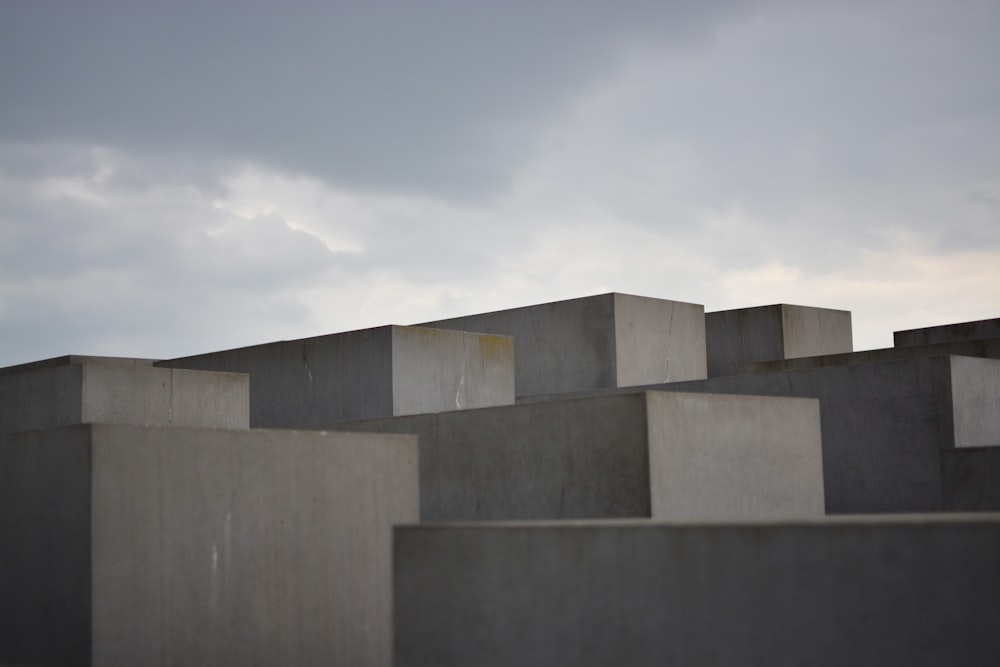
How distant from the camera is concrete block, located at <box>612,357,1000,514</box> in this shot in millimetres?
10148

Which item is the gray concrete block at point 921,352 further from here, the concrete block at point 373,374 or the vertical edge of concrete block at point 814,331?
the vertical edge of concrete block at point 814,331

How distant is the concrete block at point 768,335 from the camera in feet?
61.1

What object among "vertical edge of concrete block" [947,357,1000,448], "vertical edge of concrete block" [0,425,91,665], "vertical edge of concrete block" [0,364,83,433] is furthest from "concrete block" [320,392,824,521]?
"vertical edge of concrete block" [0,364,83,433]

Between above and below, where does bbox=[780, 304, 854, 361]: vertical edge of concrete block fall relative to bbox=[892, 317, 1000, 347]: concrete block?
above

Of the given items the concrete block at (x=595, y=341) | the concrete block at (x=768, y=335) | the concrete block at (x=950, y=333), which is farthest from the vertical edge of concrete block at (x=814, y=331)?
the concrete block at (x=595, y=341)

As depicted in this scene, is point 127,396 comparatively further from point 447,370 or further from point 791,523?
point 791,523

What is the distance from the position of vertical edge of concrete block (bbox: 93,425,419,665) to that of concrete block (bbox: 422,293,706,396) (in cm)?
938

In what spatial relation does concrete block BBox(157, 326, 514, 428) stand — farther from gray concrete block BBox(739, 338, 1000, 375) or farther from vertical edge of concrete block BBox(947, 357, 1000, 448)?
vertical edge of concrete block BBox(947, 357, 1000, 448)

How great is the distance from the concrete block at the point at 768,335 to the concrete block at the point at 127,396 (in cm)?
1006

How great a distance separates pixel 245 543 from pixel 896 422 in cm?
657

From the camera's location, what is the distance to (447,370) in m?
13.1

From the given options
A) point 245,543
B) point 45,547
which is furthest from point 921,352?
point 45,547

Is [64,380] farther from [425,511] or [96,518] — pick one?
[96,518]

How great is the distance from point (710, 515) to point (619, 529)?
3.41m
